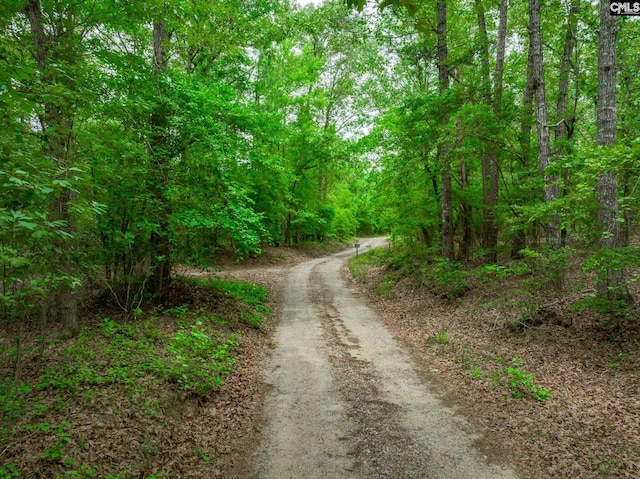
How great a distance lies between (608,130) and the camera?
22.1 ft

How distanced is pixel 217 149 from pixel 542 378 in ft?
27.1

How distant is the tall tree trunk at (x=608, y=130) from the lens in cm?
671

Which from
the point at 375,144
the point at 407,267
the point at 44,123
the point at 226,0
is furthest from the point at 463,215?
the point at 44,123

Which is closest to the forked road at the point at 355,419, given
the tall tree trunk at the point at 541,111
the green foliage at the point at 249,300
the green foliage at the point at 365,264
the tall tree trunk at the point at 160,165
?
the green foliage at the point at 249,300

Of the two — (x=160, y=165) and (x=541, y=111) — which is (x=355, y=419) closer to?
(x=160, y=165)

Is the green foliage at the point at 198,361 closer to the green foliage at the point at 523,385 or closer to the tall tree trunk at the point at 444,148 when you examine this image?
the green foliage at the point at 523,385

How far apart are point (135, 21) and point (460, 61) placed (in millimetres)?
10549

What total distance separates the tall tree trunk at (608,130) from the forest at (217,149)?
0.11ft

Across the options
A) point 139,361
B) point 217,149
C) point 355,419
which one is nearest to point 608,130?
point 355,419

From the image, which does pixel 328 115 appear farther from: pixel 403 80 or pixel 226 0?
pixel 226 0

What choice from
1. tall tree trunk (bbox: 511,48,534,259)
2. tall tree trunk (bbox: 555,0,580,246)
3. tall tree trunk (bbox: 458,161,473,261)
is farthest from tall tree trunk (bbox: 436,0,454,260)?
tall tree trunk (bbox: 555,0,580,246)

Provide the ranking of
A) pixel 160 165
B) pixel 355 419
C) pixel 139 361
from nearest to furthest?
pixel 355 419, pixel 139 361, pixel 160 165

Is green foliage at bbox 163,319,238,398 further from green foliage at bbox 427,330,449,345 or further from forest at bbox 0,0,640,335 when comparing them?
green foliage at bbox 427,330,449,345

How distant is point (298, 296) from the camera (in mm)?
14391
